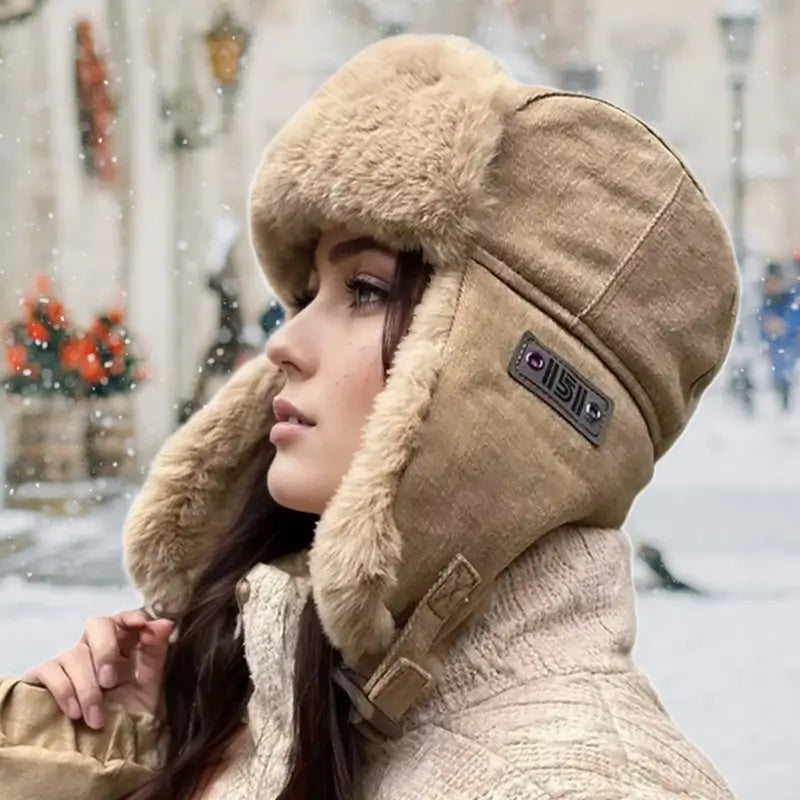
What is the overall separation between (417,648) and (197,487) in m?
0.33

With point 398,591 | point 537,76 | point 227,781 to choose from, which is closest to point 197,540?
point 227,781

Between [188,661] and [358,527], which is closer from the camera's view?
[358,527]

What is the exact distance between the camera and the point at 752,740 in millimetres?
1600

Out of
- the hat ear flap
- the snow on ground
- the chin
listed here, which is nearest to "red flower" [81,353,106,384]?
the snow on ground

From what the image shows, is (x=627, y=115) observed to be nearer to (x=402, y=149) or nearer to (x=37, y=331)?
(x=402, y=149)

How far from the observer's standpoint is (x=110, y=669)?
0.83 m

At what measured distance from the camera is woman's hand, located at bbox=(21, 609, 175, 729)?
826mm


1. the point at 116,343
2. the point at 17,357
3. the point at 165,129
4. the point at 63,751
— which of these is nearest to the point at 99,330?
the point at 116,343

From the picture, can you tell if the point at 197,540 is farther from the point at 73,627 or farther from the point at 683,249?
the point at 73,627

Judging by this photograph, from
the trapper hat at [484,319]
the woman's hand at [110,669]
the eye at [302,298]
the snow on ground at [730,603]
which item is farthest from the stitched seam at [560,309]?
the snow on ground at [730,603]

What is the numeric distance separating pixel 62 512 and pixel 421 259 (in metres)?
1.30

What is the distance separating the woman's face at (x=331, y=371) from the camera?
2.34ft

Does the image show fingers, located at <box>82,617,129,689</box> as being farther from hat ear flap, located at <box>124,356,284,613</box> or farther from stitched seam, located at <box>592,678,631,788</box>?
stitched seam, located at <box>592,678,631,788</box>

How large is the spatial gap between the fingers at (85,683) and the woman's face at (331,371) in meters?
0.24
